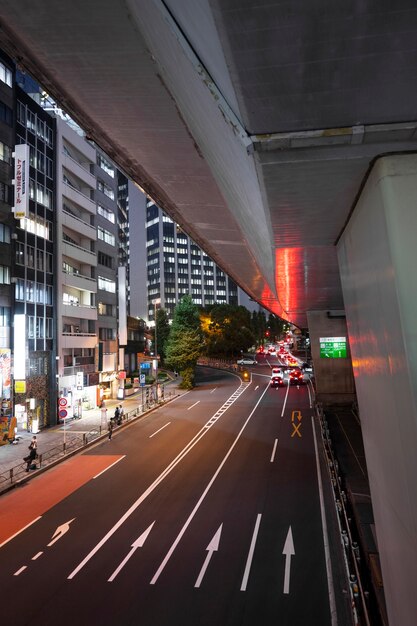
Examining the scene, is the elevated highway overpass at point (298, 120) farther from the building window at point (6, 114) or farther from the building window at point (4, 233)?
the building window at point (6, 114)

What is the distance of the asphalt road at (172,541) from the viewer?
8852 mm

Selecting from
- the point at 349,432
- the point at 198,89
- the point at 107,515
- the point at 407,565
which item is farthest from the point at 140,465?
the point at 198,89

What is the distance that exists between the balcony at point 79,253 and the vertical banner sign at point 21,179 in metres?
7.46

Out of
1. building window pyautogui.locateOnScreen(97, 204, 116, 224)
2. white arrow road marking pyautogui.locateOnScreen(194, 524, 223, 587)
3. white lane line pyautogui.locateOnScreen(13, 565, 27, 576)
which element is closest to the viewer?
white arrow road marking pyautogui.locateOnScreen(194, 524, 223, 587)

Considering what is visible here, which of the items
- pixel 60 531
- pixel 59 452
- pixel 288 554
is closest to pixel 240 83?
pixel 288 554

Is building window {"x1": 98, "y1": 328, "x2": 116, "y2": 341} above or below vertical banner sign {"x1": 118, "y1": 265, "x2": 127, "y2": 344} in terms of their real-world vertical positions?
below

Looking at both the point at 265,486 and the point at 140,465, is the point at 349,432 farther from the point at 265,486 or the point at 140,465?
the point at 140,465

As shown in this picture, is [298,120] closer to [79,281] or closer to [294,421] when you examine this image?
[294,421]

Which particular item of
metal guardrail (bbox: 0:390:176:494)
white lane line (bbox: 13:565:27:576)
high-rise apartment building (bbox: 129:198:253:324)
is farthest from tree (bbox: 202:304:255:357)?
→ white lane line (bbox: 13:565:27:576)

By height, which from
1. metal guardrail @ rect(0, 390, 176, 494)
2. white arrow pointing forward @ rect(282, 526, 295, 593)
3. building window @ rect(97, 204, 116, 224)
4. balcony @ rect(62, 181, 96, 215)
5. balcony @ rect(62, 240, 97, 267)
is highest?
building window @ rect(97, 204, 116, 224)

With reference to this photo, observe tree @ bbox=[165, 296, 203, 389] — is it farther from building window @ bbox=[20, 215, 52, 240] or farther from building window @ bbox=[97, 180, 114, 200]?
building window @ bbox=[20, 215, 52, 240]

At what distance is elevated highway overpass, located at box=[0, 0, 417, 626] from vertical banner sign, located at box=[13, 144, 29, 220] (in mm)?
22244

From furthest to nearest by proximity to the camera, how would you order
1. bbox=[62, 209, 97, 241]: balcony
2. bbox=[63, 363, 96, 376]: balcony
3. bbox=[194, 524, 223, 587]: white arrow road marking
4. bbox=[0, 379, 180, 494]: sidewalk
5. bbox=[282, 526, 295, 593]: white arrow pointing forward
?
bbox=[62, 209, 97, 241]: balcony < bbox=[63, 363, 96, 376]: balcony < bbox=[0, 379, 180, 494]: sidewalk < bbox=[194, 524, 223, 587]: white arrow road marking < bbox=[282, 526, 295, 593]: white arrow pointing forward

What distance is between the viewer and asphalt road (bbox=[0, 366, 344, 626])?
885 centimetres
